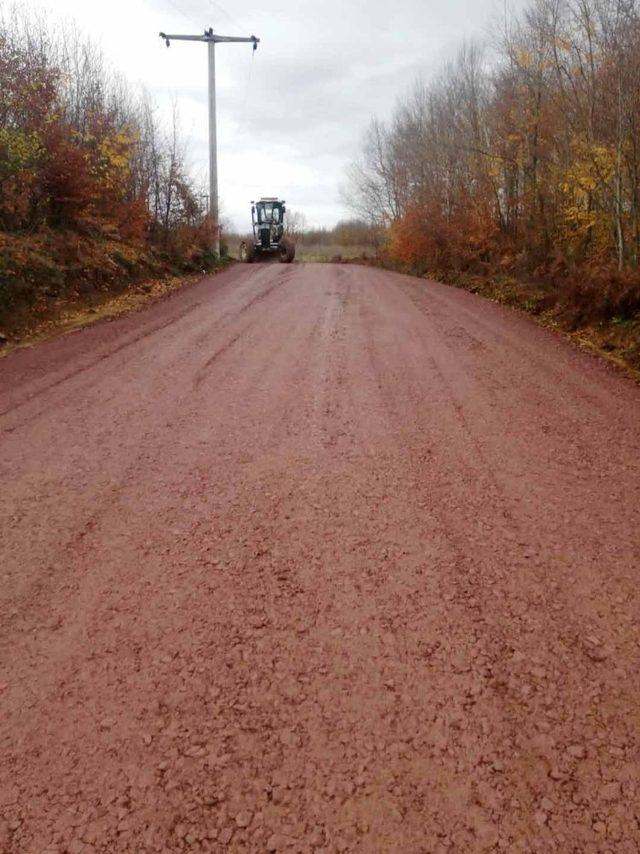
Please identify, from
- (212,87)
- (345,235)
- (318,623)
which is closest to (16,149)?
(318,623)

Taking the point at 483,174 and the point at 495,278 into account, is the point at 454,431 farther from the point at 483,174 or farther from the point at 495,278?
the point at 483,174

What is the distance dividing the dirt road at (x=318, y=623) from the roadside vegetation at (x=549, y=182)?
5.25m

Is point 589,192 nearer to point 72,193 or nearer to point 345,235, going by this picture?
point 72,193

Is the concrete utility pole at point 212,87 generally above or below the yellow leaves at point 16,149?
above

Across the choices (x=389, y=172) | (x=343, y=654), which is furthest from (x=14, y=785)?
(x=389, y=172)

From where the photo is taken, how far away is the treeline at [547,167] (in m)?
10.5

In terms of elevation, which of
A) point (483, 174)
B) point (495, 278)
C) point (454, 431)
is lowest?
point (454, 431)

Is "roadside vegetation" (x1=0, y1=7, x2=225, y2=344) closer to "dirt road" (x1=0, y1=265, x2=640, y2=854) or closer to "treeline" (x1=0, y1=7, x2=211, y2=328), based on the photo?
"treeline" (x1=0, y1=7, x2=211, y2=328)

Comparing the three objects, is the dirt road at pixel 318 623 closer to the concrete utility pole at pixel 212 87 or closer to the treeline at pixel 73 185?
the treeline at pixel 73 185

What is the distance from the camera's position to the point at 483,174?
20.4 m

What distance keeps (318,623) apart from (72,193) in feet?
41.3

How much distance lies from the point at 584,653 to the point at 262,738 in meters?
1.47

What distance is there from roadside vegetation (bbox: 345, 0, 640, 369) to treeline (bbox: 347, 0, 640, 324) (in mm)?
35

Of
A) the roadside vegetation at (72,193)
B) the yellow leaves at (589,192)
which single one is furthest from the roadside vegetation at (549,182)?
the roadside vegetation at (72,193)
